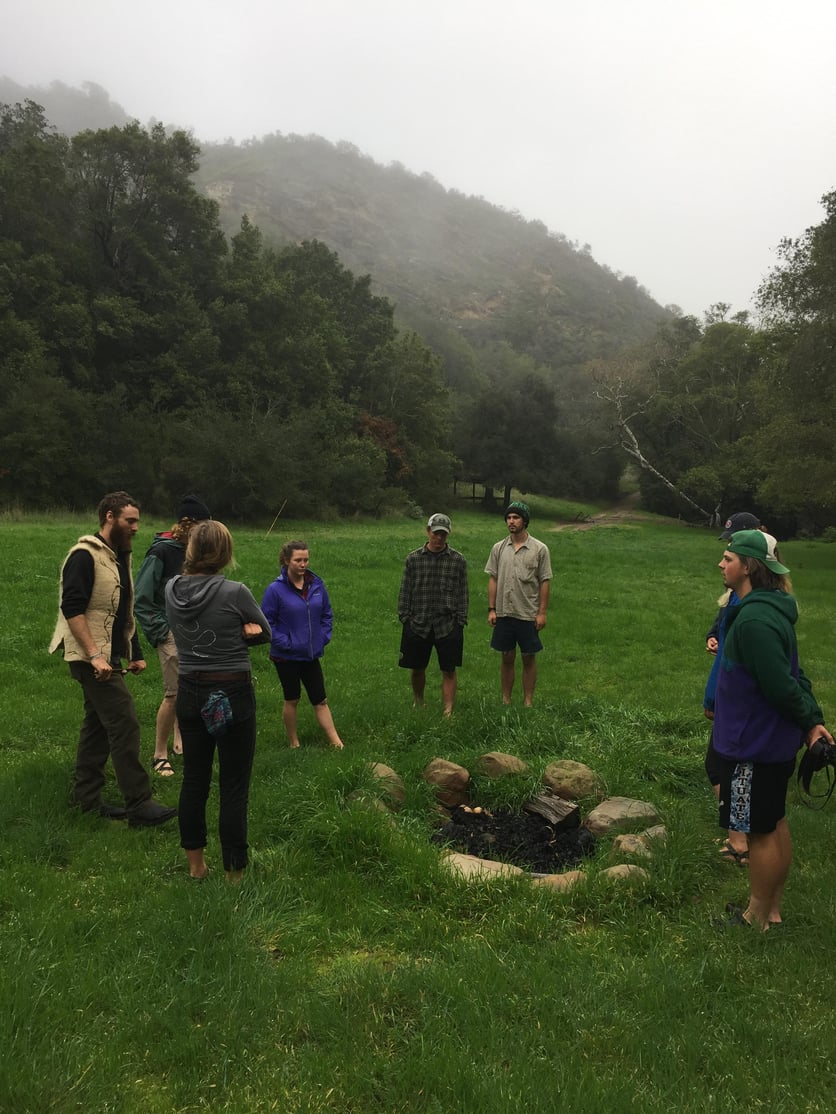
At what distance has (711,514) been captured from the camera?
4581 cm

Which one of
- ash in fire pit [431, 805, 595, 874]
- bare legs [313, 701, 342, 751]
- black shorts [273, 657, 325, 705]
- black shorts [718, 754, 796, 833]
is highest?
black shorts [718, 754, 796, 833]

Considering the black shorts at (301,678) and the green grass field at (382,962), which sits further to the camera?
the black shorts at (301,678)

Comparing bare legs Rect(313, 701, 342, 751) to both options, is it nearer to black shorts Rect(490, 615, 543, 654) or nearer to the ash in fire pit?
the ash in fire pit

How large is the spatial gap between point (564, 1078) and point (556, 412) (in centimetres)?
5349

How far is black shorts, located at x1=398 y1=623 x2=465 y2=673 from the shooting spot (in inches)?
284

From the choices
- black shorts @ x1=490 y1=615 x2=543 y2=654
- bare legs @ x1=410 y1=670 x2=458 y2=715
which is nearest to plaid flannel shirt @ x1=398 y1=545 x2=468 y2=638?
bare legs @ x1=410 y1=670 x2=458 y2=715

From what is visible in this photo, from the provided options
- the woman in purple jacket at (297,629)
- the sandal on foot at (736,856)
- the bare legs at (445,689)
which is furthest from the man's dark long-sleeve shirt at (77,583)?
the sandal on foot at (736,856)

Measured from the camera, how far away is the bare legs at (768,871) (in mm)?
3664

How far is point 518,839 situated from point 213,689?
2538 mm

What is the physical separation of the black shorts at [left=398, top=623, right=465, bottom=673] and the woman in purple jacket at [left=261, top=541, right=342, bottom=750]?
112cm

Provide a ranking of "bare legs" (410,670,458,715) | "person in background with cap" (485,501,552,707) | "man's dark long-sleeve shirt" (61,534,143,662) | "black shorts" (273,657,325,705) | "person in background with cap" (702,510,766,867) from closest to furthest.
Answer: "person in background with cap" (702,510,766,867) → "man's dark long-sleeve shirt" (61,534,143,662) → "black shorts" (273,657,325,705) → "bare legs" (410,670,458,715) → "person in background with cap" (485,501,552,707)

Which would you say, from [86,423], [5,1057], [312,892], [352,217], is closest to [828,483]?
[312,892]

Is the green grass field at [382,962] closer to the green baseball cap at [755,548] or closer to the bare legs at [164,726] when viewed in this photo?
the bare legs at [164,726]

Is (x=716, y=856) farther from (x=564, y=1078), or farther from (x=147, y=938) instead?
(x=147, y=938)
